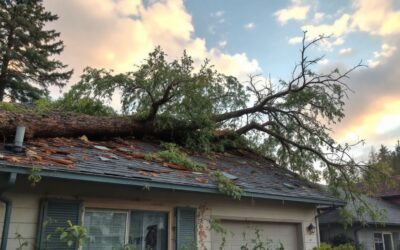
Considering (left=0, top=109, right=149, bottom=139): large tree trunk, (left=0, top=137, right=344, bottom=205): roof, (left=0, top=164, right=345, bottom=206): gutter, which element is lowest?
(left=0, top=164, right=345, bottom=206): gutter

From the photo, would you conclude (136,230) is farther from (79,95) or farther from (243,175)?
(79,95)

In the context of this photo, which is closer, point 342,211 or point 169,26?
point 342,211

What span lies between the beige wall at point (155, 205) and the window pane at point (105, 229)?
16 cm

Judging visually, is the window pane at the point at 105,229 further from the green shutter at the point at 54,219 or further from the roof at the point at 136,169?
the roof at the point at 136,169

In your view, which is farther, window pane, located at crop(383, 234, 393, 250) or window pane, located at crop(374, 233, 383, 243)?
window pane, located at crop(383, 234, 393, 250)

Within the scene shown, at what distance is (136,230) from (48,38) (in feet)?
76.3

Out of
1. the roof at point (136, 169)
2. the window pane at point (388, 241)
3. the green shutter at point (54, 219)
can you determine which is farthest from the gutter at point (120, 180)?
the window pane at point (388, 241)

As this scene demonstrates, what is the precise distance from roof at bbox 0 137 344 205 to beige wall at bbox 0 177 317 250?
1.28 feet

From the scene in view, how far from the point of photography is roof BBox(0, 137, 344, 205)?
522cm

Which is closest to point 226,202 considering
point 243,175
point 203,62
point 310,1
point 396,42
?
point 243,175

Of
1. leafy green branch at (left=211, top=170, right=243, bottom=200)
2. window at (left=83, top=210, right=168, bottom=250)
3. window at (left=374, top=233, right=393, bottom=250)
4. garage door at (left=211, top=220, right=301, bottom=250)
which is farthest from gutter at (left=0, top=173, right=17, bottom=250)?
window at (left=374, top=233, right=393, bottom=250)

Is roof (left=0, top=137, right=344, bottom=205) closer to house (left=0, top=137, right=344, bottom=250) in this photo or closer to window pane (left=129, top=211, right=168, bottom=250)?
house (left=0, top=137, right=344, bottom=250)

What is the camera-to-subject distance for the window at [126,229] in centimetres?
593

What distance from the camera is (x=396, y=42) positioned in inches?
507
